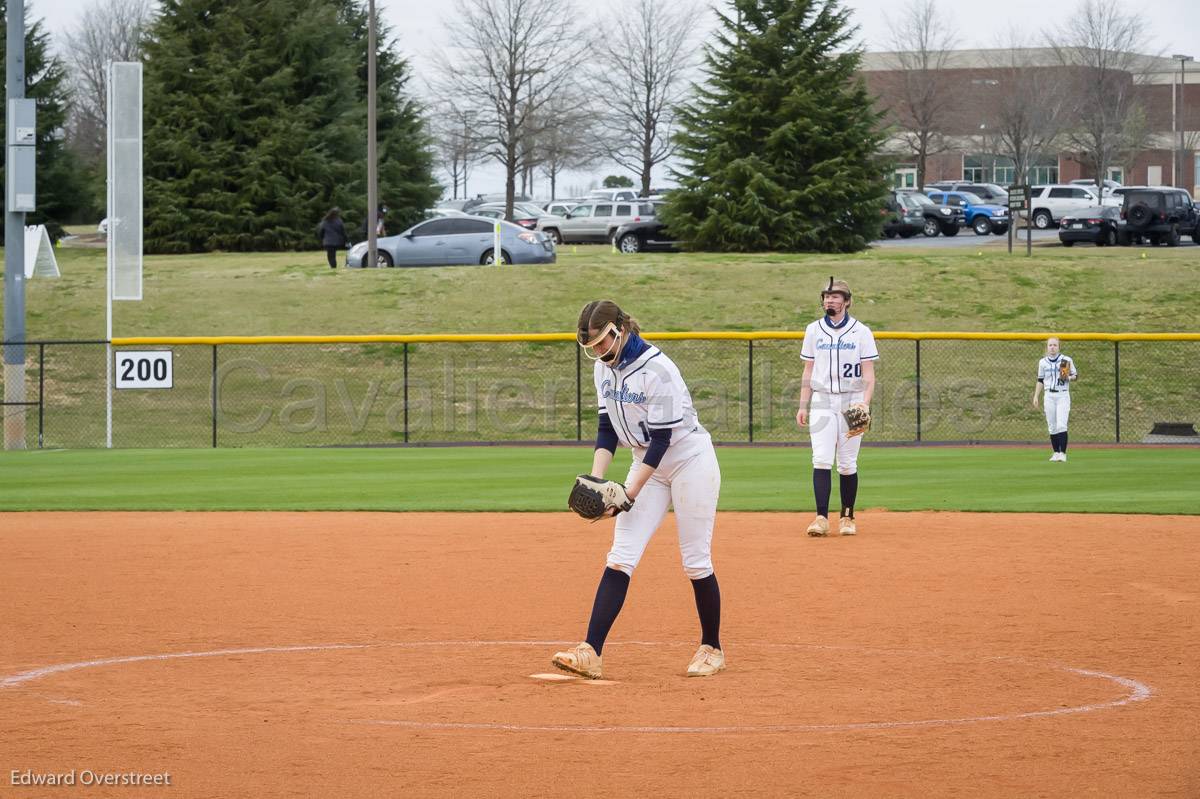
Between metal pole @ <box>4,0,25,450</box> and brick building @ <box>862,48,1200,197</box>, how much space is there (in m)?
46.3

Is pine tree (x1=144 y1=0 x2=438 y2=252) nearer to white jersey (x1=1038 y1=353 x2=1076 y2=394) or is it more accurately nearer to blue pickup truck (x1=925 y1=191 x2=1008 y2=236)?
blue pickup truck (x1=925 y1=191 x2=1008 y2=236)

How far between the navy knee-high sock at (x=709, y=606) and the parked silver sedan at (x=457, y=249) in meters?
29.2

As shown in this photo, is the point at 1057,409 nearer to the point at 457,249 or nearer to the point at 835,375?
the point at 835,375

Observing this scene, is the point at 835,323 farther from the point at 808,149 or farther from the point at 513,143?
the point at 513,143

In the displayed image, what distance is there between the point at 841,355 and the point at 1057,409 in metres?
8.59

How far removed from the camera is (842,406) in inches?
477

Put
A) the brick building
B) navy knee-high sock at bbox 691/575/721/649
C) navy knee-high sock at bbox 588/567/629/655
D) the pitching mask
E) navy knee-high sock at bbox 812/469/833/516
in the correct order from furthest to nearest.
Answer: the brick building → navy knee-high sock at bbox 812/469/833/516 → navy knee-high sock at bbox 691/575/721/649 → navy knee-high sock at bbox 588/567/629/655 → the pitching mask

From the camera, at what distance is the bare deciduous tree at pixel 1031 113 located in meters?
67.4

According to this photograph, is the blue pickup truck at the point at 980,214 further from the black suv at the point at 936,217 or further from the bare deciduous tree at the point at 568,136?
the bare deciduous tree at the point at 568,136

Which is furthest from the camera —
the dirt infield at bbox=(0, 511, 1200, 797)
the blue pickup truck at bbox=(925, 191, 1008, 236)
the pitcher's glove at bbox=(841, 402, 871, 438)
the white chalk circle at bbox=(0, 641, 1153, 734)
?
the blue pickup truck at bbox=(925, 191, 1008, 236)

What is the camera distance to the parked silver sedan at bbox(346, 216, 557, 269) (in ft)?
120

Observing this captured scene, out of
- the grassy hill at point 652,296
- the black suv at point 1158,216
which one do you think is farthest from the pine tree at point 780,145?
the black suv at point 1158,216

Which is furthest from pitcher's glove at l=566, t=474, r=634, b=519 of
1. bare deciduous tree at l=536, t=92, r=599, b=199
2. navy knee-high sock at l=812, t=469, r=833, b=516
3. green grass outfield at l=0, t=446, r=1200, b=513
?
bare deciduous tree at l=536, t=92, r=599, b=199

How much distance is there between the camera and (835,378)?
39.6 ft
